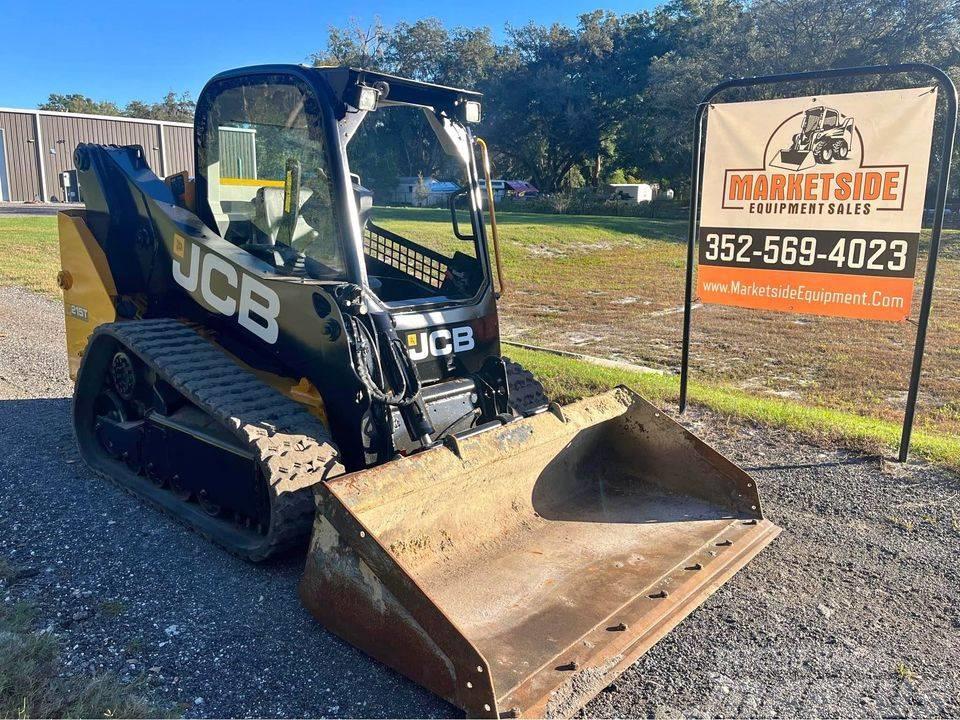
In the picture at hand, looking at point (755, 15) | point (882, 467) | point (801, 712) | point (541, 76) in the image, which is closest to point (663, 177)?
point (541, 76)

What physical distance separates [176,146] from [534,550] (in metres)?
39.7

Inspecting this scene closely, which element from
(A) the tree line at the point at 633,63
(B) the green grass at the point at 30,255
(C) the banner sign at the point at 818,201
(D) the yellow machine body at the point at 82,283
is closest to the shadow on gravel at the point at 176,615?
(D) the yellow machine body at the point at 82,283

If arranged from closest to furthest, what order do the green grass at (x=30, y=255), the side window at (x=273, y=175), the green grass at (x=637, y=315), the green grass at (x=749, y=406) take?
the side window at (x=273, y=175) → the green grass at (x=749, y=406) → the green grass at (x=637, y=315) → the green grass at (x=30, y=255)

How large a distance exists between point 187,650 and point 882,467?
452 centimetres

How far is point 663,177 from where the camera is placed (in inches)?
1806

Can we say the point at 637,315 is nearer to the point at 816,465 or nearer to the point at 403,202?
the point at 816,465

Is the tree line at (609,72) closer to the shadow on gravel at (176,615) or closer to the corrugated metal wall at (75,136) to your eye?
the corrugated metal wall at (75,136)

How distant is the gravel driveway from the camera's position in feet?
10.2

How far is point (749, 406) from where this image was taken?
6945 millimetres

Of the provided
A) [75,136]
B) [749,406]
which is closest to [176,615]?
[749,406]

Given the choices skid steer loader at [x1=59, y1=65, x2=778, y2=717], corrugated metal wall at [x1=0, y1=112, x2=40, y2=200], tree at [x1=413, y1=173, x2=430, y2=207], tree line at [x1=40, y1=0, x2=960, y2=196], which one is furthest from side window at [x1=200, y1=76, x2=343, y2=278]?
corrugated metal wall at [x1=0, y1=112, x2=40, y2=200]

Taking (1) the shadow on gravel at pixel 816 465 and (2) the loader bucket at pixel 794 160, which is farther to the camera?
(2) the loader bucket at pixel 794 160

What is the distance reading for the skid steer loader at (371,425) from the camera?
3.31 m

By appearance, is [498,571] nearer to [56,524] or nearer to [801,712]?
[801,712]
